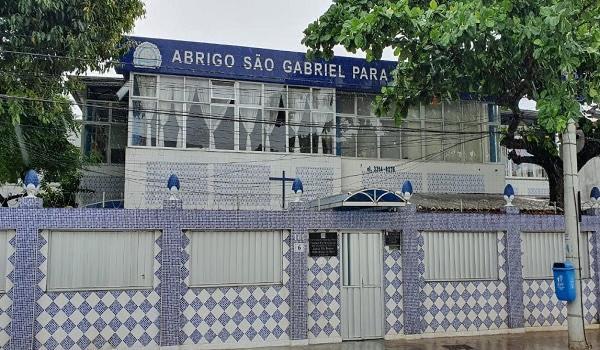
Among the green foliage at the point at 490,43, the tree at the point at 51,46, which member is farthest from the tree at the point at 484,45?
the tree at the point at 51,46

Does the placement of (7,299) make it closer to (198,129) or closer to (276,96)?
(198,129)

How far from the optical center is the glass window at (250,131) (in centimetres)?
1589

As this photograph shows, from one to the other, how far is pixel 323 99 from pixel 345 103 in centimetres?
85

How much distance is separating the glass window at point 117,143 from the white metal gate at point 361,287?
32.9ft

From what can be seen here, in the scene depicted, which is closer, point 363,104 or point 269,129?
point 269,129

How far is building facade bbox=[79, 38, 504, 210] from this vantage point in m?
15.2

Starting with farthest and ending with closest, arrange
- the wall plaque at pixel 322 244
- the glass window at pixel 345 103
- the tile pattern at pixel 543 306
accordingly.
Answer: the glass window at pixel 345 103
the tile pattern at pixel 543 306
the wall plaque at pixel 322 244

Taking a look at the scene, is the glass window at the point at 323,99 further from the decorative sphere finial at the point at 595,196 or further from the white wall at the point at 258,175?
the decorative sphere finial at the point at 595,196

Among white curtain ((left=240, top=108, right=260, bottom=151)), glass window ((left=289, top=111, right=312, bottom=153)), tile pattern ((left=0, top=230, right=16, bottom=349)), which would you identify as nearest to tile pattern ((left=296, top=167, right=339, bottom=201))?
glass window ((left=289, top=111, right=312, bottom=153))

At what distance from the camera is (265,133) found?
1612 centimetres

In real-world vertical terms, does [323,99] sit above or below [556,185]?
above

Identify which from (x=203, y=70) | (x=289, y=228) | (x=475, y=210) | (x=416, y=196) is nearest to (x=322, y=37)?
(x=289, y=228)

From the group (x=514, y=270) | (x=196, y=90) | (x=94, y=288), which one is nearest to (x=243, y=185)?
(x=196, y=90)

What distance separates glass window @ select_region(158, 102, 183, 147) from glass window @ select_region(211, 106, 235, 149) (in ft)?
3.06
